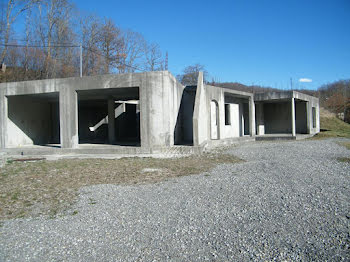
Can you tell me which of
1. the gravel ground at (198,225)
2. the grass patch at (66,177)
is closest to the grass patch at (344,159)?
the gravel ground at (198,225)

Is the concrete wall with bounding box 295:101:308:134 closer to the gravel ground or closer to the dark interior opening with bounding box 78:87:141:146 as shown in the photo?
the dark interior opening with bounding box 78:87:141:146

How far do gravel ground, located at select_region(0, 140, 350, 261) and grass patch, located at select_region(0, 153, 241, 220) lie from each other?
55 cm

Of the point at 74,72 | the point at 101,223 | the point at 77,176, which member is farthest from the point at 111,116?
the point at 101,223

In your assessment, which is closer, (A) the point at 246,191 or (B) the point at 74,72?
(A) the point at 246,191

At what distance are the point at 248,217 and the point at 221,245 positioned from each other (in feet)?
3.53

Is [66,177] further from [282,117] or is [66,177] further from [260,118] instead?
[282,117]

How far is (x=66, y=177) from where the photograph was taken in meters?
7.82

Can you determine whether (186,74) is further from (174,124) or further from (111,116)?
(174,124)

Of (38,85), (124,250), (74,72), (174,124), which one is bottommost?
(124,250)

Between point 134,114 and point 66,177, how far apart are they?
17.5m

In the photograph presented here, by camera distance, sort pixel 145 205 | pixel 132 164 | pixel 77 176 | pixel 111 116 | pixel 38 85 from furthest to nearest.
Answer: pixel 111 116
pixel 38 85
pixel 132 164
pixel 77 176
pixel 145 205

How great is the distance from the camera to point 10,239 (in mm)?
3738

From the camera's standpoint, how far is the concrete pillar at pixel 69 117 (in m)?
13.2

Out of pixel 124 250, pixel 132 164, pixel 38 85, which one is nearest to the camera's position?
pixel 124 250
